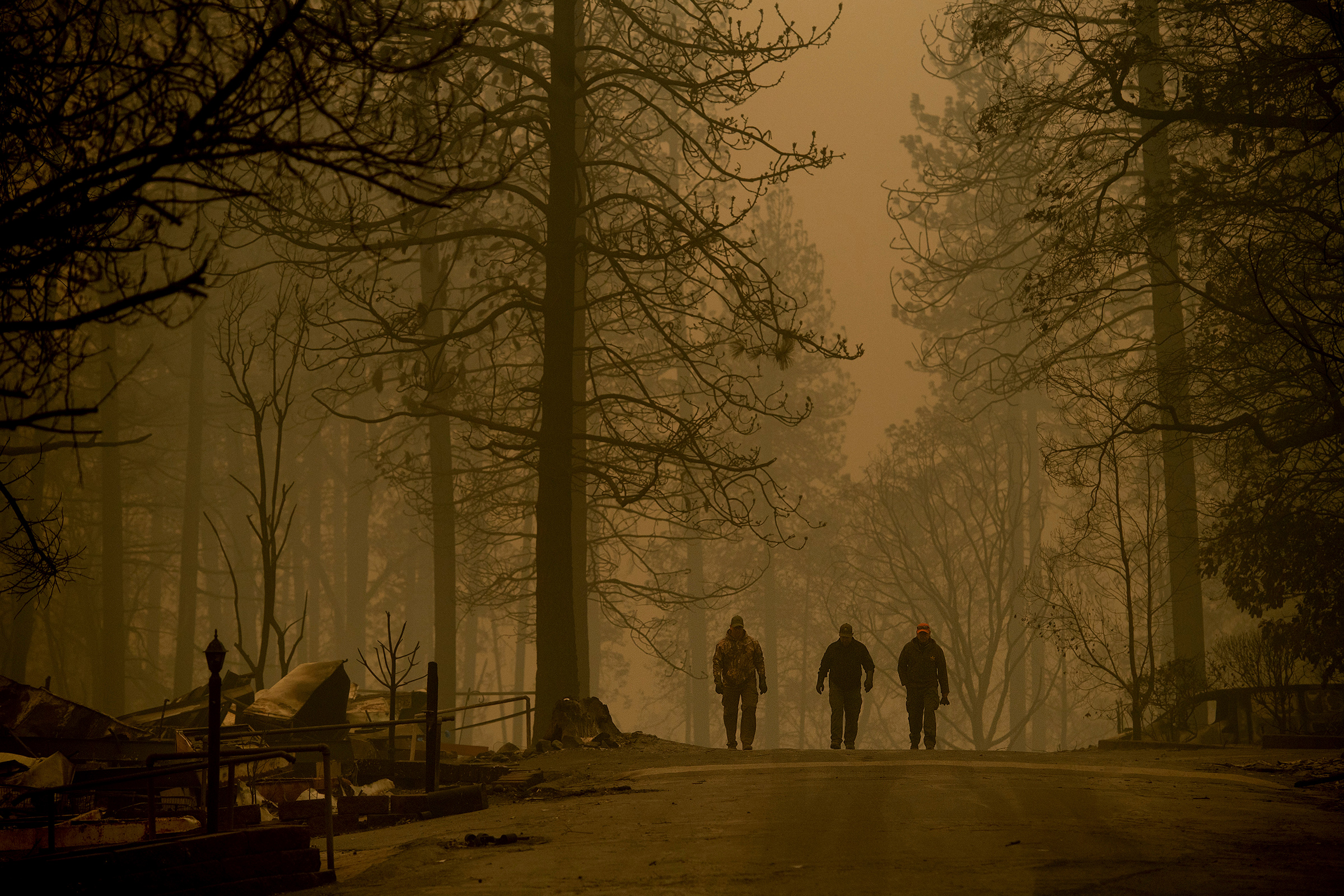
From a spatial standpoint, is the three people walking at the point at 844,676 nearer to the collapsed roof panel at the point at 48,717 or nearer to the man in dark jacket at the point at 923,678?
the man in dark jacket at the point at 923,678

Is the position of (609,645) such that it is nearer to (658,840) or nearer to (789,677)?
(789,677)

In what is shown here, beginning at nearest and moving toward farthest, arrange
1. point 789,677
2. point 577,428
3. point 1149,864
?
point 1149,864
point 577,428
point 789,677

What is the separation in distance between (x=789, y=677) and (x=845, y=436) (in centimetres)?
1627

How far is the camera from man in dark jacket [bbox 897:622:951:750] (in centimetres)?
1928

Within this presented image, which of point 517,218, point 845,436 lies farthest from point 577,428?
point 845,436

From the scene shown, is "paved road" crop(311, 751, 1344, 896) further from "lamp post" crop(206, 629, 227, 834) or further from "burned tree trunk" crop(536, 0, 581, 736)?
"burned tree trunk" crop(536, 0, 581, 736)

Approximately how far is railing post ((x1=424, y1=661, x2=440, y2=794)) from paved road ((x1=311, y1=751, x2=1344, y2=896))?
2.65 ft

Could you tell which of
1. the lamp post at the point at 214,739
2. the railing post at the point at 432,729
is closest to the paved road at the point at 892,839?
the railing post at the point at 432,729

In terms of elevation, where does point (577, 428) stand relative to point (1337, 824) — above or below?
above

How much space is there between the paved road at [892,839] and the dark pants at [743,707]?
21.8 feet

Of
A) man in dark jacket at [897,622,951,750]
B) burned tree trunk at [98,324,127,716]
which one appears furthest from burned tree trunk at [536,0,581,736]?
burned tree trunk at [98,324,127,716]

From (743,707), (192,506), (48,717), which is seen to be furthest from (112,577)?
(743,707)

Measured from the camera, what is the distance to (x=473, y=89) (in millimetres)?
15844

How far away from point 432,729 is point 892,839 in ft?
16.9
